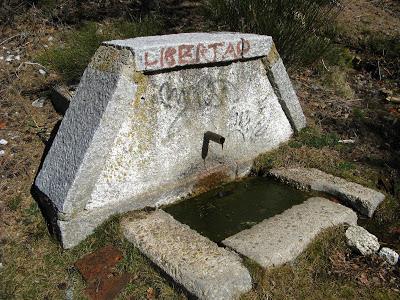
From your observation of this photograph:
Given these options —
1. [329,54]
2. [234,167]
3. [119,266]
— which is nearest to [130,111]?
[119,266]

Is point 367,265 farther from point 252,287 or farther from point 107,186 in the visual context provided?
point 107,186

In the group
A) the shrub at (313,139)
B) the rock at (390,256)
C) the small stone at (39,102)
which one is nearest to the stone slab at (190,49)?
the shrub at (313,139)

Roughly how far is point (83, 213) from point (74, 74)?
210 centimetres

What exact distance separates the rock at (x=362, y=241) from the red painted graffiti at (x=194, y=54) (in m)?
1.59

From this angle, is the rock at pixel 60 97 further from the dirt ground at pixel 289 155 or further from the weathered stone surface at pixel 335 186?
the weathered stone surface at pixel 335 186

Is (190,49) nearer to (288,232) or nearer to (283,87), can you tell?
(283,87)

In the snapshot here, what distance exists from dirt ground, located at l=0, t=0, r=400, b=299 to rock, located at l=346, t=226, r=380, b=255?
0.06 m

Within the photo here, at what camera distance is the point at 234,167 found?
3.67 m

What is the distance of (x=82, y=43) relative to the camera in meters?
4.72

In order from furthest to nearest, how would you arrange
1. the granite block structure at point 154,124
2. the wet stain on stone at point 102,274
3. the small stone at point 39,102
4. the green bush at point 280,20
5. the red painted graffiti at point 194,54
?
the green bush at point 280,20 → the small stone at point 39,102 → the red painted graffiti at point 194,54 → the granite block structure at point 154,124 → the wet stain on stone at point 102,274

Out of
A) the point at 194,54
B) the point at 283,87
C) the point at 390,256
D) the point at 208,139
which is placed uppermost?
the point at 194,54

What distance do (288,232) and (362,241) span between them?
0.52m

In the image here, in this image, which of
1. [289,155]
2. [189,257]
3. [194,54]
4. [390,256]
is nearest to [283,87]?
[289,155]

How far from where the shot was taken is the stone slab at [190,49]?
9.01ft
